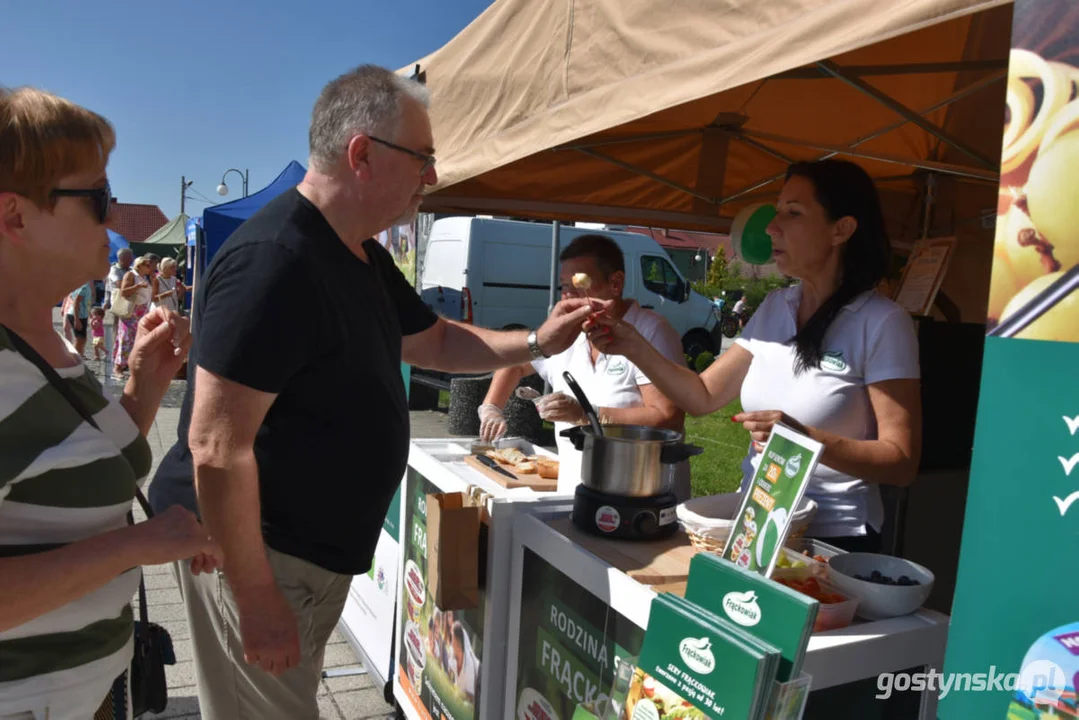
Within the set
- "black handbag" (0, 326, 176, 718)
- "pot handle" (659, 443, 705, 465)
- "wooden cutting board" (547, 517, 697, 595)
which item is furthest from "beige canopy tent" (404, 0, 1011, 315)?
"black handbag" (0, 326, 176, 718)

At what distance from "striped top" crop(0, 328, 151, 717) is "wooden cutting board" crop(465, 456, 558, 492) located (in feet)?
4.25

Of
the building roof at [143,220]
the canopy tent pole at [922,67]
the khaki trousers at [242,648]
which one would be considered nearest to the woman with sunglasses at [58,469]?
the khaki trousers at [242,648]

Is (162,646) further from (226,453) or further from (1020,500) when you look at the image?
(1020,500)

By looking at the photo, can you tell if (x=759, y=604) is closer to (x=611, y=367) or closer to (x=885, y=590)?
(x=885, y=590)

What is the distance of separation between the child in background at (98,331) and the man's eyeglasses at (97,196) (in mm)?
14187

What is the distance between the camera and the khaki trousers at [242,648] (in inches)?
66.6

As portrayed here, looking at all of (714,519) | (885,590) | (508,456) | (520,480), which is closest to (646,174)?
(508,456)

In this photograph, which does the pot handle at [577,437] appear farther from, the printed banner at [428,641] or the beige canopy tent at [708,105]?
the beige canopy tent at [708,105]

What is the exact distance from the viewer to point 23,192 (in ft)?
4.02

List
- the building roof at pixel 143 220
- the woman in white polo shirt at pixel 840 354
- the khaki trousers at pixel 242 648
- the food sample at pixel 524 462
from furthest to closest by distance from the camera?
the building roof at pixel 143 220
the food sample at pixel 524 462
the woman in white polo shirt at pixel 840 354
the khaki trousers at pixel 242 648

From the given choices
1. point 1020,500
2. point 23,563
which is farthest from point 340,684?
point 1020,500

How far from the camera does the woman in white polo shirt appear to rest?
6.07 feet

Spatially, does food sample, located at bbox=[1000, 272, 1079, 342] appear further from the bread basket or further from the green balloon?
the green balloon

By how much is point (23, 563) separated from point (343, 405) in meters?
0.65
